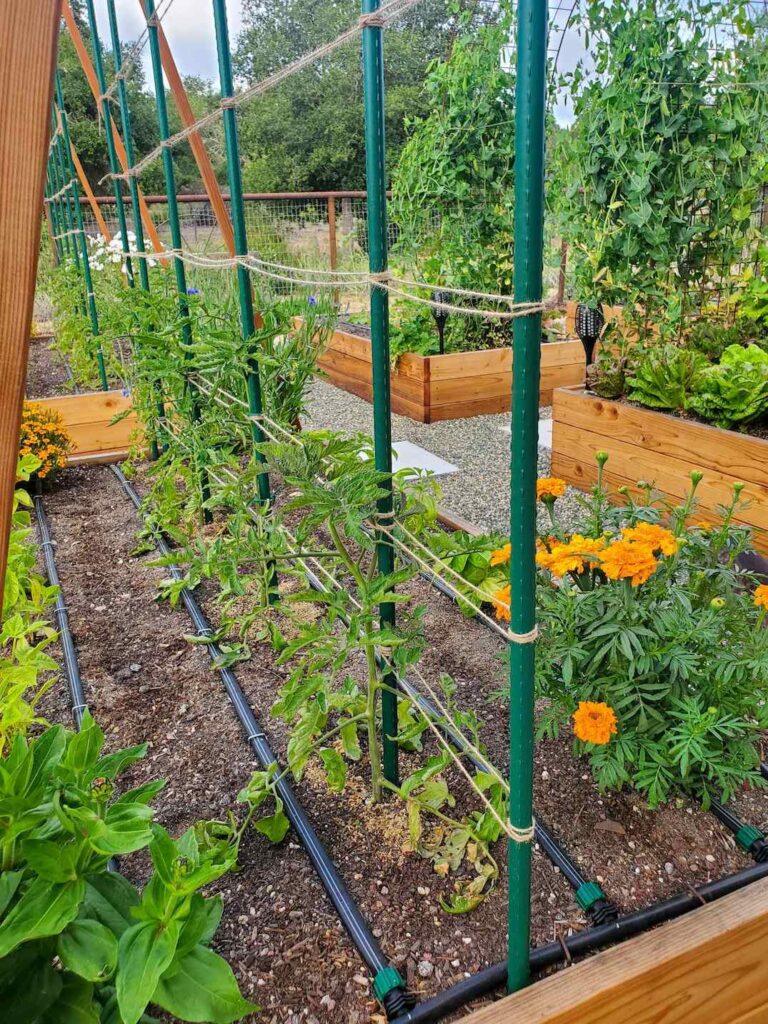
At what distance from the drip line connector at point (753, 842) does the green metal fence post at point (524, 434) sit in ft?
1.69

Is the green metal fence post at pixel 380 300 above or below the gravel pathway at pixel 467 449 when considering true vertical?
above

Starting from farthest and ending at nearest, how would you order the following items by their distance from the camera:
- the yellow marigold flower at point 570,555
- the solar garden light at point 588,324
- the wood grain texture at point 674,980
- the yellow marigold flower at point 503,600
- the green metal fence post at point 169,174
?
the solar garden light at point 588,324
the green metal fence post at point 169,174
the yellow marigold flower at point 570,555
the yellow marigold flower at point 503,600
the wood grain texture at point 674,980

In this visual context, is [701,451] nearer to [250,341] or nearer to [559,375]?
[250,341]

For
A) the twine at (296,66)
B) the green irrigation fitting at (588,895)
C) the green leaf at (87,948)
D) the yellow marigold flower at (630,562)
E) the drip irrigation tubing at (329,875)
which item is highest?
the twine at (296,66)

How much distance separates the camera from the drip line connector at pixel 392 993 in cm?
106

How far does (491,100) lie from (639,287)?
2.10 meters

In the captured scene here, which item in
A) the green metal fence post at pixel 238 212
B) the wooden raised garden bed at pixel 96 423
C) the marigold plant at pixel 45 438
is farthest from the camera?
the wooden raised garden bed at pixel 96 423

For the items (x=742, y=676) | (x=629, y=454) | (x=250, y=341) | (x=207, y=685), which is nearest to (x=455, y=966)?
(x=742, y=676)

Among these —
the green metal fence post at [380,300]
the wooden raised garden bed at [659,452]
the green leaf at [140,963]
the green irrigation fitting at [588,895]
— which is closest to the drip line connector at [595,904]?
the green irrigation fitting at [588,895]

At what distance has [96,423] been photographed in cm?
388

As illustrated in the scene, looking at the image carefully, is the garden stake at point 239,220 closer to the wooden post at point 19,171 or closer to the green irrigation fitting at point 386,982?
the green irrigation fitting at point 386,982

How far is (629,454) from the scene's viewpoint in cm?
309

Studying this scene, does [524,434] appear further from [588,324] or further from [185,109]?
[588,324]

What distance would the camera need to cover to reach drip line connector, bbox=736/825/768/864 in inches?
51.9
